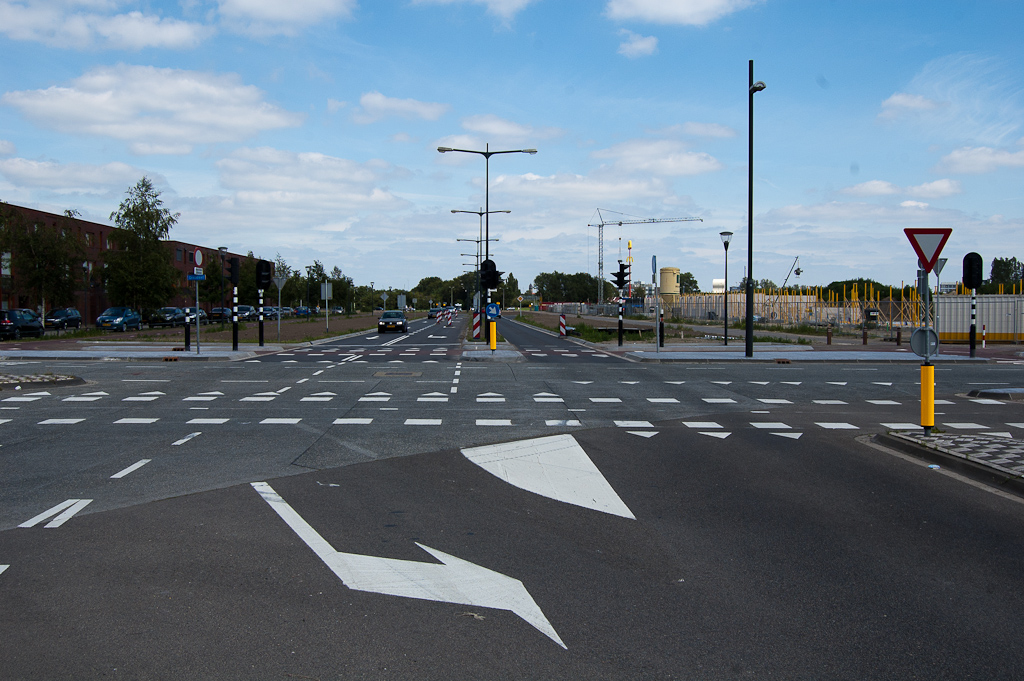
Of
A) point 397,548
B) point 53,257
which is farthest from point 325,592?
point 53,257

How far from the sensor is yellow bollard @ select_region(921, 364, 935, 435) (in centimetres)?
951

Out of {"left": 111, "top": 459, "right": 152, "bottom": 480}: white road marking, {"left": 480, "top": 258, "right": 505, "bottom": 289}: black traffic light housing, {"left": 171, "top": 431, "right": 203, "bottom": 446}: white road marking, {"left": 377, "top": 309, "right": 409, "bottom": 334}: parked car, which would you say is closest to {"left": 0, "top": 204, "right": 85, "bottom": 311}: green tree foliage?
{"left": 377, "top": 309, "right": 409, "bottom": 334}: parked car

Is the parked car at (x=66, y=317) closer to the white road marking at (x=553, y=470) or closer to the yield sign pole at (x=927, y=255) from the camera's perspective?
A: the white road marking at (x=553, y=470)

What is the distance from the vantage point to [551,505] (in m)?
6.64

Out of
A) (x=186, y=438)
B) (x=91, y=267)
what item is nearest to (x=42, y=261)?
(x=91, y=267)

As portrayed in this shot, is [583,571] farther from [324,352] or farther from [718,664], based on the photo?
[324,352]

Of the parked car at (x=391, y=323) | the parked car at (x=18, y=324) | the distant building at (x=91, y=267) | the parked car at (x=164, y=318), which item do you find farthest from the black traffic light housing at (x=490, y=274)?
the distant building at (x=91, y=267)

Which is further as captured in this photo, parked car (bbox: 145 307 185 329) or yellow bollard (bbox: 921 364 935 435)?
parked car (bbox: 145 307 185 329)

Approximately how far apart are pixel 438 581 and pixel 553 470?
11.4ft

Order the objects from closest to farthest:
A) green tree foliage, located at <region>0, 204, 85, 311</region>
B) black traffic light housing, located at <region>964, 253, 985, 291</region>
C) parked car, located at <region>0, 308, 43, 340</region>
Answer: black traffic light housing, located at <region>964, 253, 985, 291</region> → parked car, located at <region>0, 308, 43, 340</region> → green tree foliage, located at <region>0, 204, 85, 311</region>

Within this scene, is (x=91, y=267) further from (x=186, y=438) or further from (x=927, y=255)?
(x=927, y=255)

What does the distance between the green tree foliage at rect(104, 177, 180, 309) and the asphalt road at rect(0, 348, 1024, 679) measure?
44892mm

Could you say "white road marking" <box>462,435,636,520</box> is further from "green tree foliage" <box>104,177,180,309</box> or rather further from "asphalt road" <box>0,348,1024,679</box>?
"green tree foliage" <box>104,177,180,309</box>

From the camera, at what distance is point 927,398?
378 inches
